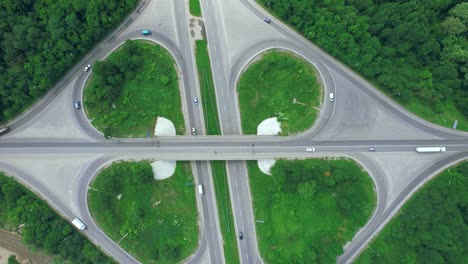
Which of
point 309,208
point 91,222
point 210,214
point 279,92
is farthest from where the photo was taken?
point 279,92

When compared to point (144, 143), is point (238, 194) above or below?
below

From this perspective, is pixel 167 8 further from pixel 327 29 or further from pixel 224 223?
pixel 224 223

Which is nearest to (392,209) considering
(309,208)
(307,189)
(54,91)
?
(309,208)

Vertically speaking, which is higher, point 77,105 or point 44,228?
point 77,105

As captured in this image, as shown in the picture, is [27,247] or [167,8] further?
[167,8]

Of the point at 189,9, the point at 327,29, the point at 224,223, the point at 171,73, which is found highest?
the point at 189,9

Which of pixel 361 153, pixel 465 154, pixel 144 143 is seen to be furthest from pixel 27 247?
pixel 465 154

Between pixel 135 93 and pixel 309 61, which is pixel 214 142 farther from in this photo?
pixel 309 61

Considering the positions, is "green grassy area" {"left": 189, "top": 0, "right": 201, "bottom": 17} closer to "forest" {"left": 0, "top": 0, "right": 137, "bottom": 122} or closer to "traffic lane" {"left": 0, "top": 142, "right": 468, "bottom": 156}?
"forest" {"left": 0, "top": 0, "right": 137, "bottom": 122}

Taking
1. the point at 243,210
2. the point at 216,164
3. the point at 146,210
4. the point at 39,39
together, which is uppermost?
the point at 39,39
